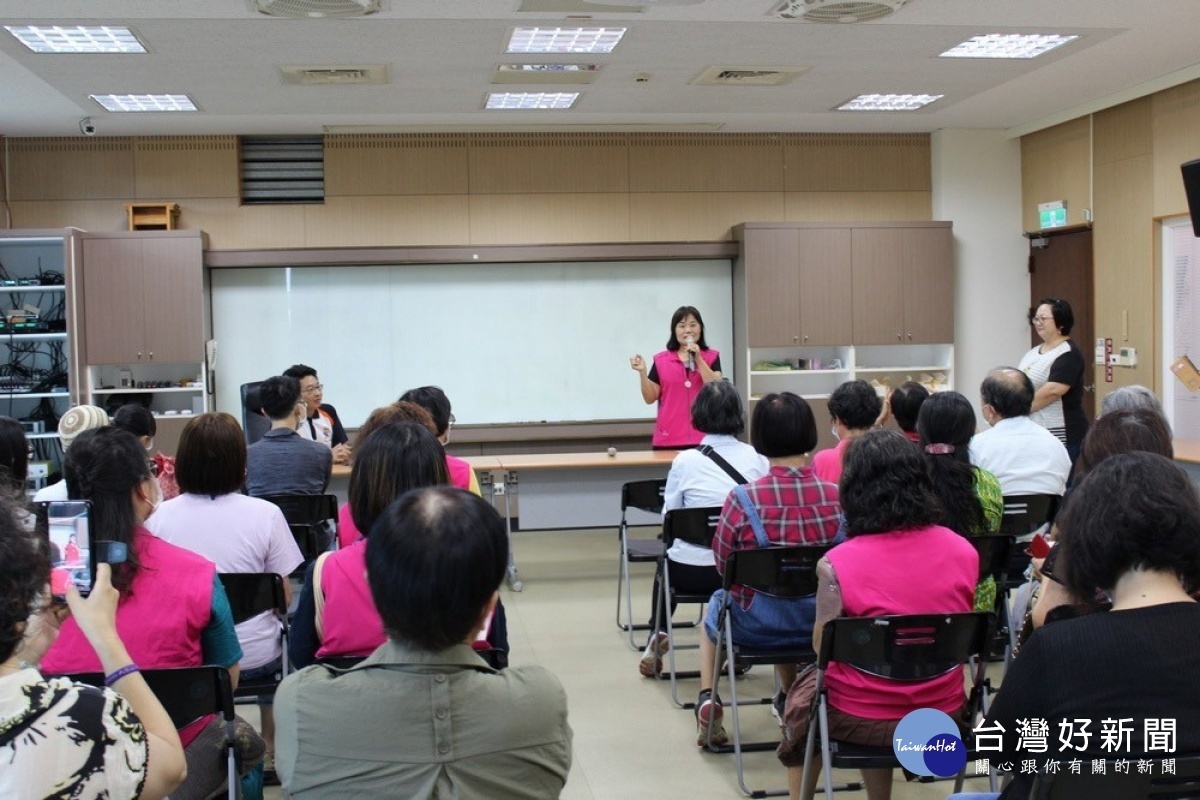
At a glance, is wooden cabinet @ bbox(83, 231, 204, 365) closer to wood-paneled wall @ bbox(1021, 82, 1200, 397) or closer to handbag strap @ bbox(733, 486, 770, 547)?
handbag strap @ bbox(733, 486, 770, 547)

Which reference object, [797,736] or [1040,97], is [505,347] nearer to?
[1040,97]

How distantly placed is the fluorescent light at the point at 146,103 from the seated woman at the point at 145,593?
5540mm

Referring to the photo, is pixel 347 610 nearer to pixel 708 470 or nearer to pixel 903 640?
pixel 903 640

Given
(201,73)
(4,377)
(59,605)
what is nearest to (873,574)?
(59,605)

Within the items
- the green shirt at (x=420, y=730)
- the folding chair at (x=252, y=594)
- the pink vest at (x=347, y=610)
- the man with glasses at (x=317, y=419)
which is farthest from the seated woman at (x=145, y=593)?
the man with glasses at (x=317, y=419)

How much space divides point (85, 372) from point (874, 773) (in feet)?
23.1

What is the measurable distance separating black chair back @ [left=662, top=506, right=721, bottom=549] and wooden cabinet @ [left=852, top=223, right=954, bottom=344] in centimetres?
504

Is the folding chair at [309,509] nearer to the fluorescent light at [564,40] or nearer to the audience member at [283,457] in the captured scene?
the audience member at [283,457]

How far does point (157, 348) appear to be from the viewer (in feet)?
27.0

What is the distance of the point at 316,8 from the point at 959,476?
371 cm

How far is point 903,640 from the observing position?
266 cm

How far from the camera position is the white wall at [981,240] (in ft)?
30.2

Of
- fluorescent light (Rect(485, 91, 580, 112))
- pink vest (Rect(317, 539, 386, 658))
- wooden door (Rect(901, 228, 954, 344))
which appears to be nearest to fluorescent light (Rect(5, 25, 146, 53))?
fluorescent light (Rect(485, 91, 580, 112))

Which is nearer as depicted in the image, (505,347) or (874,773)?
(874,773)
